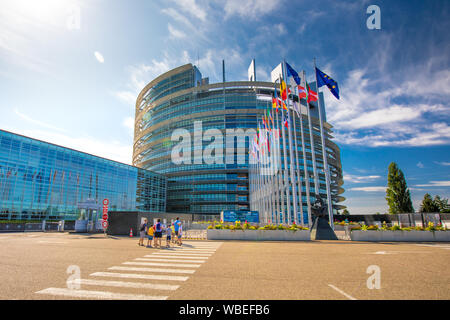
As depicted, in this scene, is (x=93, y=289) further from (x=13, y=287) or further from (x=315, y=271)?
(x=315, y=271)

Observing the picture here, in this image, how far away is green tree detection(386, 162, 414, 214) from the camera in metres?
51.8

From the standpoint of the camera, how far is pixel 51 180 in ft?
140

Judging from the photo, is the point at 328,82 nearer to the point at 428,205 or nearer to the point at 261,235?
the point at 261,235

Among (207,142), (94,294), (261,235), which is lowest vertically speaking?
(261,235)

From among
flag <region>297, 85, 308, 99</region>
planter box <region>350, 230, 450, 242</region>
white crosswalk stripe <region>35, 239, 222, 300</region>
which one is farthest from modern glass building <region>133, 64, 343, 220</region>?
white crosswalk stripe <region>35, 239, 222, 300</region>

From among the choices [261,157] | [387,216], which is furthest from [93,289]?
[387,216]

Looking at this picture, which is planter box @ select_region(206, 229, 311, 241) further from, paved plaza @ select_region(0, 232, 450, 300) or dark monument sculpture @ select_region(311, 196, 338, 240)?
paved plaza @ select_region(0, 232, 450, 300)

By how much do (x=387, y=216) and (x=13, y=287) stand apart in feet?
164

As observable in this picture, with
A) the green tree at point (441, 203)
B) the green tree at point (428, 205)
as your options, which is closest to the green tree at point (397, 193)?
the green tree at point (428, 205)

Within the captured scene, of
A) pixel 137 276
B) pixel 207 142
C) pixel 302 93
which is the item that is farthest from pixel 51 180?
pixel 137 276

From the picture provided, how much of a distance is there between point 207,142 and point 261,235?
173 feet

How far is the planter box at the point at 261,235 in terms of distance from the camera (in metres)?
20.2

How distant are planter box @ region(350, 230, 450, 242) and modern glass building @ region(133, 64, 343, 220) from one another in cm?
4882

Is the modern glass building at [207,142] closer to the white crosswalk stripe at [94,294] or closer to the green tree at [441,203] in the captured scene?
the green tree at [441,203]
